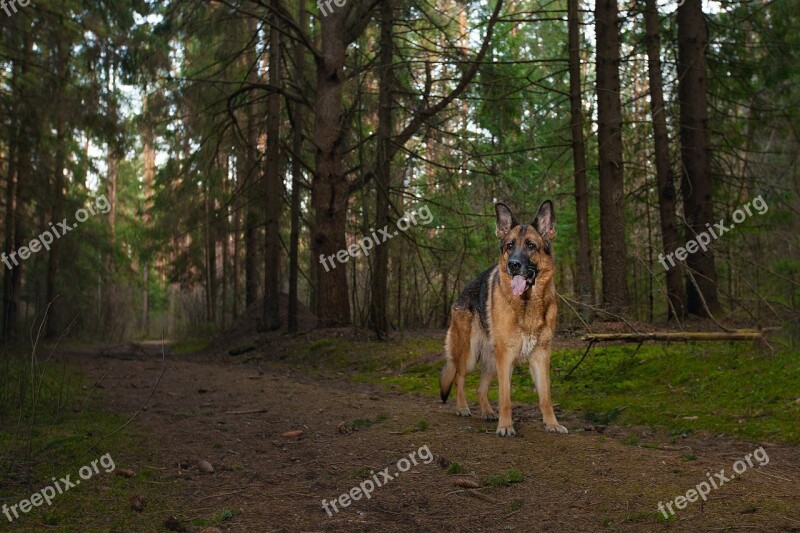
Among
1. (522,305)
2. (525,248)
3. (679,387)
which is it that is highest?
(525,248)

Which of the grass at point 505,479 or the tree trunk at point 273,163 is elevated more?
the tree trunk at point 273,163

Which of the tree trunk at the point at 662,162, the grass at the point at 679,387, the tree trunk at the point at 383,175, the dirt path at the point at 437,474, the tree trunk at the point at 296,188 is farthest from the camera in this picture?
the tree trunk at the point at 296,188

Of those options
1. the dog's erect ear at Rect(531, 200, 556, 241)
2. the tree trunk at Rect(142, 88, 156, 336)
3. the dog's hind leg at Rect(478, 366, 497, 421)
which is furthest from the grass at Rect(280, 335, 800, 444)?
the tree trunk at Rect(142, 88, 156, 336)

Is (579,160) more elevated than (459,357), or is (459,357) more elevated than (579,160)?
(579,160)

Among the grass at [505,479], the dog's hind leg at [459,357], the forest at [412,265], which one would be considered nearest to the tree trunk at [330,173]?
the forest at [412,265]

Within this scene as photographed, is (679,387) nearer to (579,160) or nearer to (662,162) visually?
(579,160)

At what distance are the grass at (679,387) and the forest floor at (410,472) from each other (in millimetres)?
108

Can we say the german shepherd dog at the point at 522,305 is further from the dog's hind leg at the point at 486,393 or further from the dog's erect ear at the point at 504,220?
the dog's hind leg at the point at 486,393

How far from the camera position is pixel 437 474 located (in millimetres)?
5449

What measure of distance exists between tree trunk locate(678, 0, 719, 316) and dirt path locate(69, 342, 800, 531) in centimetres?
708

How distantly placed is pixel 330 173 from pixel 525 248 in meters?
10.6

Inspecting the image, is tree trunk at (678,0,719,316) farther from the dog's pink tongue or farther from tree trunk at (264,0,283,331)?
tree trunk at (264,0,283,331)

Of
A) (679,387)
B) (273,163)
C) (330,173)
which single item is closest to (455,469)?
(679,387)

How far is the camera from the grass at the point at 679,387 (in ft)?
22.2
